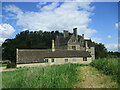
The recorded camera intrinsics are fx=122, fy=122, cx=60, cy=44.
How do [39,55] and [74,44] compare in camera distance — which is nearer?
[39,55]

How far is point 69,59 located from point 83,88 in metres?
27.6

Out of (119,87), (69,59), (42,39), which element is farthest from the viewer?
(42,39)

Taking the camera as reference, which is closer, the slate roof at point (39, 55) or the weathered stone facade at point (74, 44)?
the slate roof at point (39, 55)

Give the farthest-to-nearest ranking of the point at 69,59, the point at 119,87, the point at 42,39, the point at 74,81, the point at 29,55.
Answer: the point at 42,39
the point at 69,59
the point at 29,55
the point at 74,81
the point at 119,87

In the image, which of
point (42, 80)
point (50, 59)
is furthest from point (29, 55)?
point (42, 80)

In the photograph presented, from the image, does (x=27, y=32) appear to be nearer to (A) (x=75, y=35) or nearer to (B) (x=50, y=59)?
(A) (x=75, y=35)

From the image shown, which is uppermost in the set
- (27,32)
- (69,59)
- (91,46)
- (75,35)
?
(27,32)

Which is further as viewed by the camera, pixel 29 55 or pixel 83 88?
pixel 29 55

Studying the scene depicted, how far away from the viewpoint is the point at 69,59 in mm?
32938

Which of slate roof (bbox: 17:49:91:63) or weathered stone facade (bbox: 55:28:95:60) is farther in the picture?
weathered stone facade (bbox: 55:28:95:60)

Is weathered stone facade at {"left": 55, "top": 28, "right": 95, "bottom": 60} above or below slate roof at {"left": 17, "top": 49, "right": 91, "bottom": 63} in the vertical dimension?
above

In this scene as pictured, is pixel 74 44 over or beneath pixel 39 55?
over

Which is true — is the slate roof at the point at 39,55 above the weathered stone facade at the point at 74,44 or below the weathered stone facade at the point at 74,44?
below

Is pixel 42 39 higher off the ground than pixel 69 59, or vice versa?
pixel 42 39
